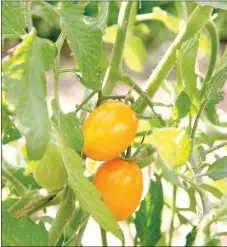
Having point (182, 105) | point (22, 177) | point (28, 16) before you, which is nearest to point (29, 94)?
point (28, 16)

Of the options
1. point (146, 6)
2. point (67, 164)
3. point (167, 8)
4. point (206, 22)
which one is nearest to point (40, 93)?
point (67, 164)

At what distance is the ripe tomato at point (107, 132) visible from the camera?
562 mm

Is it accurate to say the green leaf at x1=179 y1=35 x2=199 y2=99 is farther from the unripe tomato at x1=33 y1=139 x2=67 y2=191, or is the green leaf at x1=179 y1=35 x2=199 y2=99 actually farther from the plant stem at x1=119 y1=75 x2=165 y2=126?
the unripe tomato at x1=33 y1=139 x2=67 y2=191

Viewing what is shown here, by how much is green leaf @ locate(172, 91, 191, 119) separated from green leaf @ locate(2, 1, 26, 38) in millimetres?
223

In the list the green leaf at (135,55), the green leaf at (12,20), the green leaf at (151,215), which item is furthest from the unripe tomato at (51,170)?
the green leaf at (135,55)

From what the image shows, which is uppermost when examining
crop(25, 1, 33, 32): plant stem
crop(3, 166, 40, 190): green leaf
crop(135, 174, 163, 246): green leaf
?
crop(25, 1, 33, 32): plant stem

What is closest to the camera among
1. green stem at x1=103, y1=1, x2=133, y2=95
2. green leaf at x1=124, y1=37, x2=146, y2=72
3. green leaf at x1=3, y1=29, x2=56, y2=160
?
green leaf at x1=3, y1=29, x2=56, y2=160

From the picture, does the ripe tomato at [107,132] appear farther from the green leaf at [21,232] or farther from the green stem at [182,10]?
the green stem at [182,10]

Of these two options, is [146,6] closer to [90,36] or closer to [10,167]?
[10,167]

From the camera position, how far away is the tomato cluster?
564 millimetres

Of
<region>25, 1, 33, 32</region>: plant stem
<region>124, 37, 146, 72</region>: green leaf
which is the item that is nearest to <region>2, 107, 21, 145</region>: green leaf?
<region>25, 1, 33, 32</region>: plant stem

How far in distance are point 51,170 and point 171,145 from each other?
177 mm

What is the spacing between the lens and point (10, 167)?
32.4 inches

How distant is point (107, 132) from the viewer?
0.57 meters
